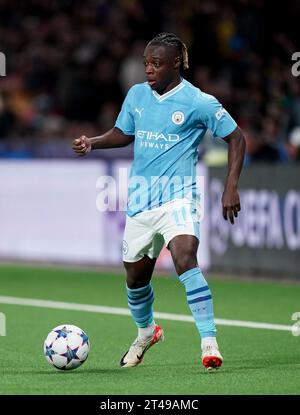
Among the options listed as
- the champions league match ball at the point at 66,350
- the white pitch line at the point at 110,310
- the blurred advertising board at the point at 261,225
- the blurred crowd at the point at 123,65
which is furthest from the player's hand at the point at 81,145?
the blurred crowd at the point at 123,65

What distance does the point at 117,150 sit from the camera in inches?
711

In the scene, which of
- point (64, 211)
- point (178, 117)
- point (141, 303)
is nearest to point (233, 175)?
point (178, 117)

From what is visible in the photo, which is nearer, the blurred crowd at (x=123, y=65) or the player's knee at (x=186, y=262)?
the player's knee at (x=186, y=262)

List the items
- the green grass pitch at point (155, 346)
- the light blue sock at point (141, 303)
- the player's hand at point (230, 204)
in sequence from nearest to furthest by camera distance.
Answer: the green grass pitch at point (155, 346)
the player's hand at point (230, 204)
the light blue sock at point (141, 303)

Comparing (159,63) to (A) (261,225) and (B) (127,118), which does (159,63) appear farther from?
(A) (261,225)

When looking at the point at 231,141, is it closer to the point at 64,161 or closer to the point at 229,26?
the point at 64,161

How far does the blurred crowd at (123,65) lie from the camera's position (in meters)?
A: 17.9

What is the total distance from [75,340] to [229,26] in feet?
38.8

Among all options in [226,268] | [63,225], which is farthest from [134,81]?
[226,268]

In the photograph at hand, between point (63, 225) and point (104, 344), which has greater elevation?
point (63, 225)

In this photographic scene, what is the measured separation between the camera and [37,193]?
19.0 metres

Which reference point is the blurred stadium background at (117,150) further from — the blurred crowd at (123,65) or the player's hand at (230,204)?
the player's hand at (230,204)

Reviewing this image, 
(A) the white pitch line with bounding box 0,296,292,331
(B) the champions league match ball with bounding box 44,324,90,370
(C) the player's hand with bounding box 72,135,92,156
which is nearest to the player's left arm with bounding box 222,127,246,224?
(C) the player's hand with bounding box 72,135,92,156

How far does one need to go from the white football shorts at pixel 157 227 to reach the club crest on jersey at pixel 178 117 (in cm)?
58
